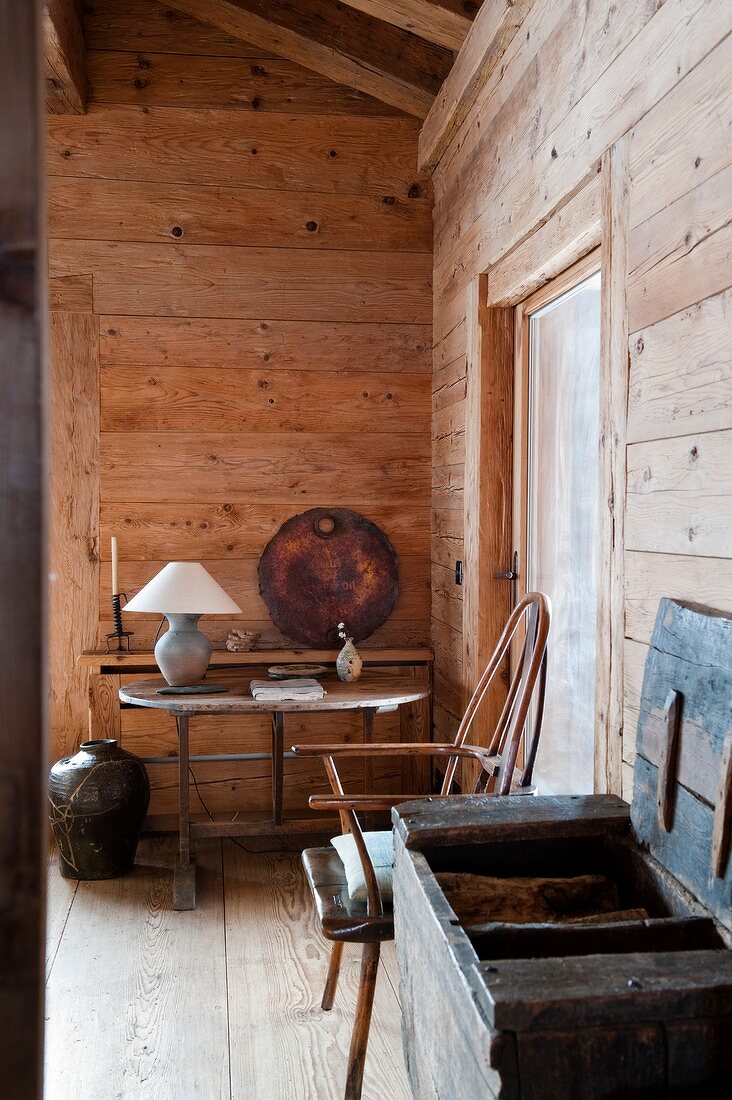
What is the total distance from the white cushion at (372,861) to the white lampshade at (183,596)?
1.11m

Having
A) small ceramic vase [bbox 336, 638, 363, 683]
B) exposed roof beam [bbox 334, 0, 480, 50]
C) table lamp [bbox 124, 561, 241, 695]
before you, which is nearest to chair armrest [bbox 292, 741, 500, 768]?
table lamp [bbox 124, 561, 241, 695]

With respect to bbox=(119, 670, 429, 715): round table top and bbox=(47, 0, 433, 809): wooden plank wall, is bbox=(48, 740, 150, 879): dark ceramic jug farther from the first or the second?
bbox=(47, 0, 433, 809): wooden plank wall

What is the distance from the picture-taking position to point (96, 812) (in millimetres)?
3184

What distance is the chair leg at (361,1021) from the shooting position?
76.2 inches

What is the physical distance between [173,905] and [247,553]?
142 centimetres

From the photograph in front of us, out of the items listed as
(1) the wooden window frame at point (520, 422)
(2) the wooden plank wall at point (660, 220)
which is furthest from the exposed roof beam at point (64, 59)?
(1) the wooden window frame at point (520, 422)

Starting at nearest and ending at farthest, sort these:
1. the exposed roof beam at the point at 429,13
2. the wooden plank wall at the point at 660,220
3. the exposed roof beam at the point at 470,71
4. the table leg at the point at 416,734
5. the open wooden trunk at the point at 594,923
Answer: the open wooden trunk at the point at 594,923 → the wooden plank wall at the point at 660,220 → the exposed roof beam at the point at 470,71 → the exposed roof beam at the point at 429,13 → the table leg at the point at 416,734

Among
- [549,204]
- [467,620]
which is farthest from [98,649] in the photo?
[549,204]

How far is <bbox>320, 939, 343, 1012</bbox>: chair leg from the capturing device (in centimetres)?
229

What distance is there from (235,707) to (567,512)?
4.16 ft

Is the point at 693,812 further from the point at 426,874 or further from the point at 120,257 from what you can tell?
the point at 120,257

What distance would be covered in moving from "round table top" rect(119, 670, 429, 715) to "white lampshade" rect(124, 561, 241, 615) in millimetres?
295

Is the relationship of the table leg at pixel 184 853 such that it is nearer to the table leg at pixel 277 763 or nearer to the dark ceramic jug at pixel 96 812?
the dark ceramic jug at pixel 96 812

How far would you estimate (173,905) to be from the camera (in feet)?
9.88
